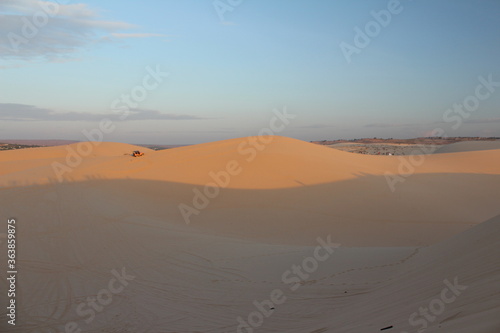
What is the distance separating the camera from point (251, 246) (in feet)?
32.0

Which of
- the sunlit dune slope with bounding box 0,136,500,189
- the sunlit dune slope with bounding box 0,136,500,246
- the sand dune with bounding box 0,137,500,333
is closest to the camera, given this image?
the sand dune with bounding box 0,137,500,333

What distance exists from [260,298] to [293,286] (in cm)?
78

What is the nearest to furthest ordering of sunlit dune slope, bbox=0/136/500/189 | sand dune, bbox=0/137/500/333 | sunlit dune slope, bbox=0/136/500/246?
sand dune, bbox=0/137/500/333 < sunlit dune slope, bbox=0/136/500/246 < sunlit dune slope, bbox=0/136/500/189

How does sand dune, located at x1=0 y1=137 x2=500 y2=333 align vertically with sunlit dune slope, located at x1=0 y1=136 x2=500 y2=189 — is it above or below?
below

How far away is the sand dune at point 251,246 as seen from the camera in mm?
5051

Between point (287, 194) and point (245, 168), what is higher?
point (245, 168)

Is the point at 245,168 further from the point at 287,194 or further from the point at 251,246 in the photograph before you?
the point at 251,246

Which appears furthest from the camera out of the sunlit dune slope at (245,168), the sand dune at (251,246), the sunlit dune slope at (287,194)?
the sunlit dune slope at (245,168)

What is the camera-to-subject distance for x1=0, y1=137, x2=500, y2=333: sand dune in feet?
16.6

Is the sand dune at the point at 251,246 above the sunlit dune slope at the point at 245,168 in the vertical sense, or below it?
below

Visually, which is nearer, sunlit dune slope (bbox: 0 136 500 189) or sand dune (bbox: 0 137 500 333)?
sand dune (bbox: 0 137 500 333)

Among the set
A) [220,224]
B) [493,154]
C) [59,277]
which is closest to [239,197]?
[220,224]

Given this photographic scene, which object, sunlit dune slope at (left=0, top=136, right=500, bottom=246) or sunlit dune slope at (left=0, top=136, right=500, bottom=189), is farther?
sunlit dune slope at (left=0, top=136, right=500, bottom=189)

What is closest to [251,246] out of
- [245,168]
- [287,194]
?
[287,194]
